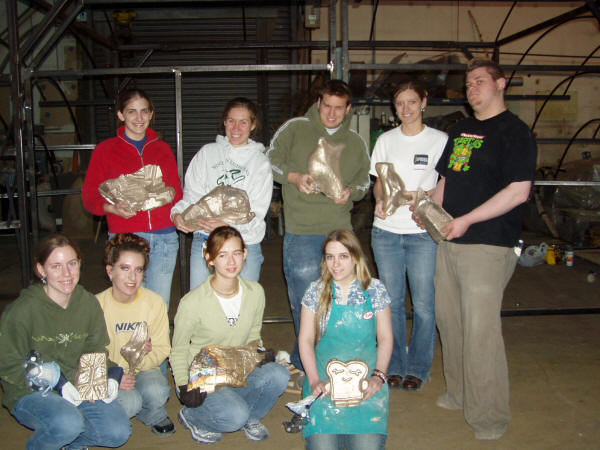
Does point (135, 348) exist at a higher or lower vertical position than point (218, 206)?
lower

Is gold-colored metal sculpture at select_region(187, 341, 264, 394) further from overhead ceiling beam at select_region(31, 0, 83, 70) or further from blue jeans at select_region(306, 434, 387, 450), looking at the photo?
overhead ceiling beam at select_region(31, 0, 83, 70)

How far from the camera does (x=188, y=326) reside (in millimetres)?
2576

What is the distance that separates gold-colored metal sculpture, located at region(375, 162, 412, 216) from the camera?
2820 millimetres

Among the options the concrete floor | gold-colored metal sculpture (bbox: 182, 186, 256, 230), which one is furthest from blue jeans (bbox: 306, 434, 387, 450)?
gold-colored metal sculpture (bbox: 182, 186, 256, 230)

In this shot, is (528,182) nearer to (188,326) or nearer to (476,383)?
(476,383)

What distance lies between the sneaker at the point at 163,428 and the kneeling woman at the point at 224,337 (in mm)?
65

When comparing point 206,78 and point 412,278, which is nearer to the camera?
point 412,278

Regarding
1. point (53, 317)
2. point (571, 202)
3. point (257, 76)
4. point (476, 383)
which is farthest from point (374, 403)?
point (257, 76)

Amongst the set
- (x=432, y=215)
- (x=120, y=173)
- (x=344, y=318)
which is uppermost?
(x=120, y=173)

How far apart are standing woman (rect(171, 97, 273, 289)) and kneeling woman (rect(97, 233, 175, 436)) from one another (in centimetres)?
32

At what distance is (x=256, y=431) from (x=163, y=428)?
458mm

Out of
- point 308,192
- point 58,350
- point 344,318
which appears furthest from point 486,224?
point 58,350

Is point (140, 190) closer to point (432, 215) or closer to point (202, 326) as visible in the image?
point (202, 326)

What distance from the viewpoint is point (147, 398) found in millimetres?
2600
